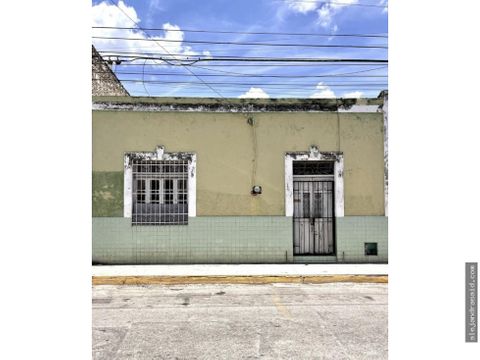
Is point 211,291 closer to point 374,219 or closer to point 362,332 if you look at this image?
point 362,332

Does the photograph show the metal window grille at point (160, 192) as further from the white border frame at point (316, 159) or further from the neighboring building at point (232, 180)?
the white border frame at point (316, 159)

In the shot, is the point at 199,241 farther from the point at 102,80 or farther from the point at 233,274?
the point at 102,80

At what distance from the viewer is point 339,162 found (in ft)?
30.1

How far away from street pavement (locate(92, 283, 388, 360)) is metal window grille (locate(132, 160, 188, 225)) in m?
2.33

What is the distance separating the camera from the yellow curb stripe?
7.28 metres

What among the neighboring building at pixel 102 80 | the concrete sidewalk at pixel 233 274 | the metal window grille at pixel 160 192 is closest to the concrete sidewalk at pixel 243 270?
the concrete sidewalk at pixel 233 274

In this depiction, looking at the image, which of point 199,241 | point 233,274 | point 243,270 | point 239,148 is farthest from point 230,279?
point 239,148

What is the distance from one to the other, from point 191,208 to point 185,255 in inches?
43.2

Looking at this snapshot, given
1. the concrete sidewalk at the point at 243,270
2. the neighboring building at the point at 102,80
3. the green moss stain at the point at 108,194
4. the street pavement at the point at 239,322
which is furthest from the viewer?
the neighboring building at the point at 102,80

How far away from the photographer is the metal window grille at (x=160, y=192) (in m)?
9.00

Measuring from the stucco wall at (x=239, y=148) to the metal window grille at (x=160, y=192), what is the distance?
0.34 meters

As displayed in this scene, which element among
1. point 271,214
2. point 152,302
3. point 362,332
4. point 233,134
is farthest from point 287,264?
point 362,332

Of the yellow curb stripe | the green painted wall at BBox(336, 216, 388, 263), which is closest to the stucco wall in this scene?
the green painted wall at BBox(336, 216, 388, 263)
